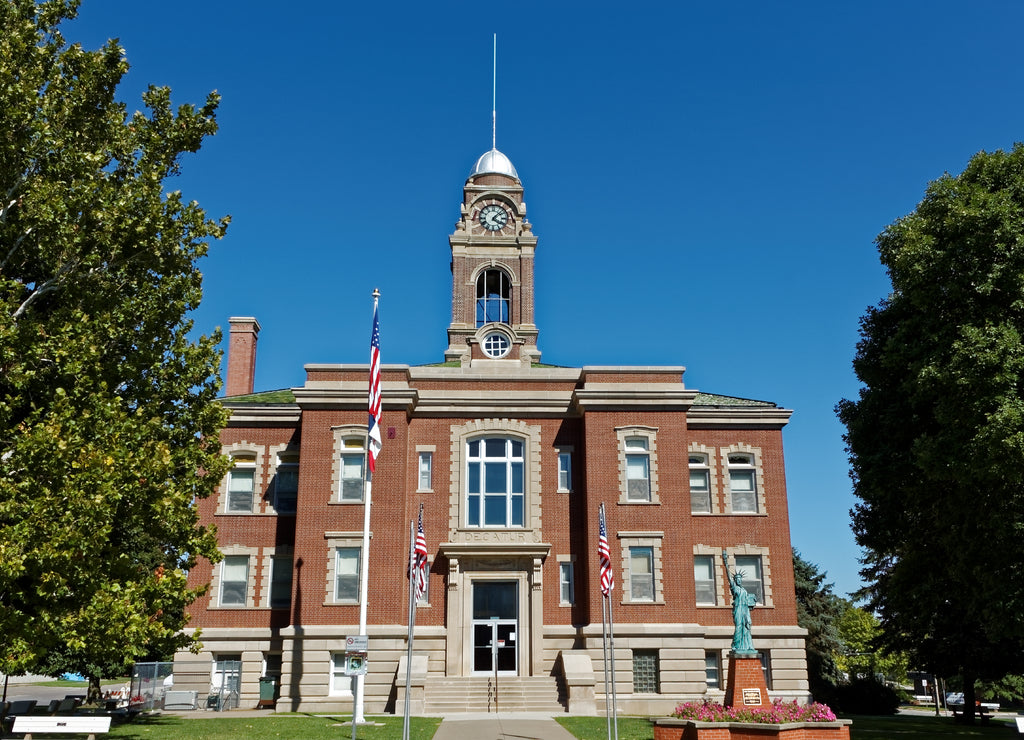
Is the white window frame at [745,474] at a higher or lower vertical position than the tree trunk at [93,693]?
higher

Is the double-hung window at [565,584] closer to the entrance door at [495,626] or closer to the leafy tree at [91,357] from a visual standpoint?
the entrance door at [495,626]

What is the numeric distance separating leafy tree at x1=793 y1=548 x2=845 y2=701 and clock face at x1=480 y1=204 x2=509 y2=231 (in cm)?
2266

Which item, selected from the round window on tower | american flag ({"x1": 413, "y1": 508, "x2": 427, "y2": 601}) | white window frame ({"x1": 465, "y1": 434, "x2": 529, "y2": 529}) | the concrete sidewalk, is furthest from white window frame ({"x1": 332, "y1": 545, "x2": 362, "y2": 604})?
the round window on tower

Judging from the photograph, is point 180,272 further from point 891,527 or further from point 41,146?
point 891,527

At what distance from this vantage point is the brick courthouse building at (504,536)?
29.4 m

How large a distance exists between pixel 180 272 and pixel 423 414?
46.5 feet

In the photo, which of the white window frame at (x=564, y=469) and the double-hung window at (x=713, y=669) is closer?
the double-hung window at (x=713, y=669)

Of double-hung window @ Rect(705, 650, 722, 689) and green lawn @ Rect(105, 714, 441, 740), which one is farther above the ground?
double-hung window @ Rect(705, 650, 722, 689)

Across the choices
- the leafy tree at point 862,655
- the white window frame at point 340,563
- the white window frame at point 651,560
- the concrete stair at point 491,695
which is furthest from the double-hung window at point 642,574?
the leafy tree at point 862,655

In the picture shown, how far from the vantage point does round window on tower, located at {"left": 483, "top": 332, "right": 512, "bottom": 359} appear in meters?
36.4

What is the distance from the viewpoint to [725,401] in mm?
36094

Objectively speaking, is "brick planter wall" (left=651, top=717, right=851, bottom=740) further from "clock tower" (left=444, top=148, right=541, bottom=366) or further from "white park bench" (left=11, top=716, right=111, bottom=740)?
"clock tower" (left=444, top=148, right=541, bottom=366)

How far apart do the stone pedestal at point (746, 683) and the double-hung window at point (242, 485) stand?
61.1 ft

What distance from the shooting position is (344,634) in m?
29.2
